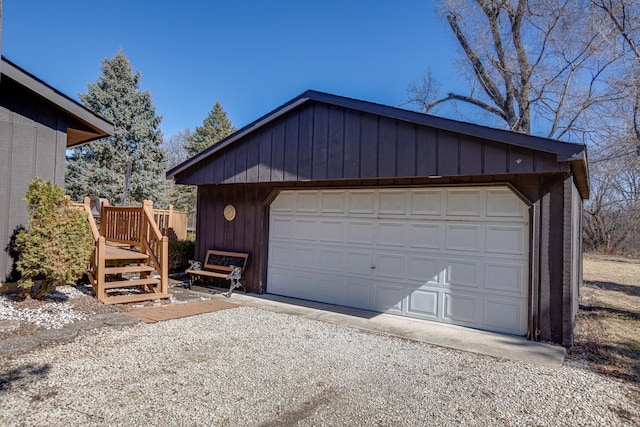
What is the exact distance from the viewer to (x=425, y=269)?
6039mm

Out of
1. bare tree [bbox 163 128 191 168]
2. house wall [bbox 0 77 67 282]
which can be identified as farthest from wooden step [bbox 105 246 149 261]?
bare tree [bbox 163 128 191 168]

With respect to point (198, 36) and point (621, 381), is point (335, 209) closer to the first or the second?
point (621, 381)

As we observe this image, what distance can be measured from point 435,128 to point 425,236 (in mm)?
1755

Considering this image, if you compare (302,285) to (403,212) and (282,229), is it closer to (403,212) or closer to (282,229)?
(282,229)

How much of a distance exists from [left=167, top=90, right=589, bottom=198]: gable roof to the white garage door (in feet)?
3.33

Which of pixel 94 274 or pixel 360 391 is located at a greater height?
pixel 94 274

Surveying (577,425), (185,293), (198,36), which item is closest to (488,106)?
(198,36)

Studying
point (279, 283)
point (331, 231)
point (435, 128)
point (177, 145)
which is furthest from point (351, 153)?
point (177, 145)

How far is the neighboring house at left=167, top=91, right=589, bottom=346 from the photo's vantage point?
4914 mm

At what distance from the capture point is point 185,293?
24.8 ft

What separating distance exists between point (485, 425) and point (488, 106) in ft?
51.7

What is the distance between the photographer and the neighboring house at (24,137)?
568cm

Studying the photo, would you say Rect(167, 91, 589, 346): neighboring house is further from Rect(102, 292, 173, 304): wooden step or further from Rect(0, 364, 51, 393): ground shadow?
Rect(0, 364, 51, 393): ground shadow

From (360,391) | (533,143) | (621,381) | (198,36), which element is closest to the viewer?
(360,391)
